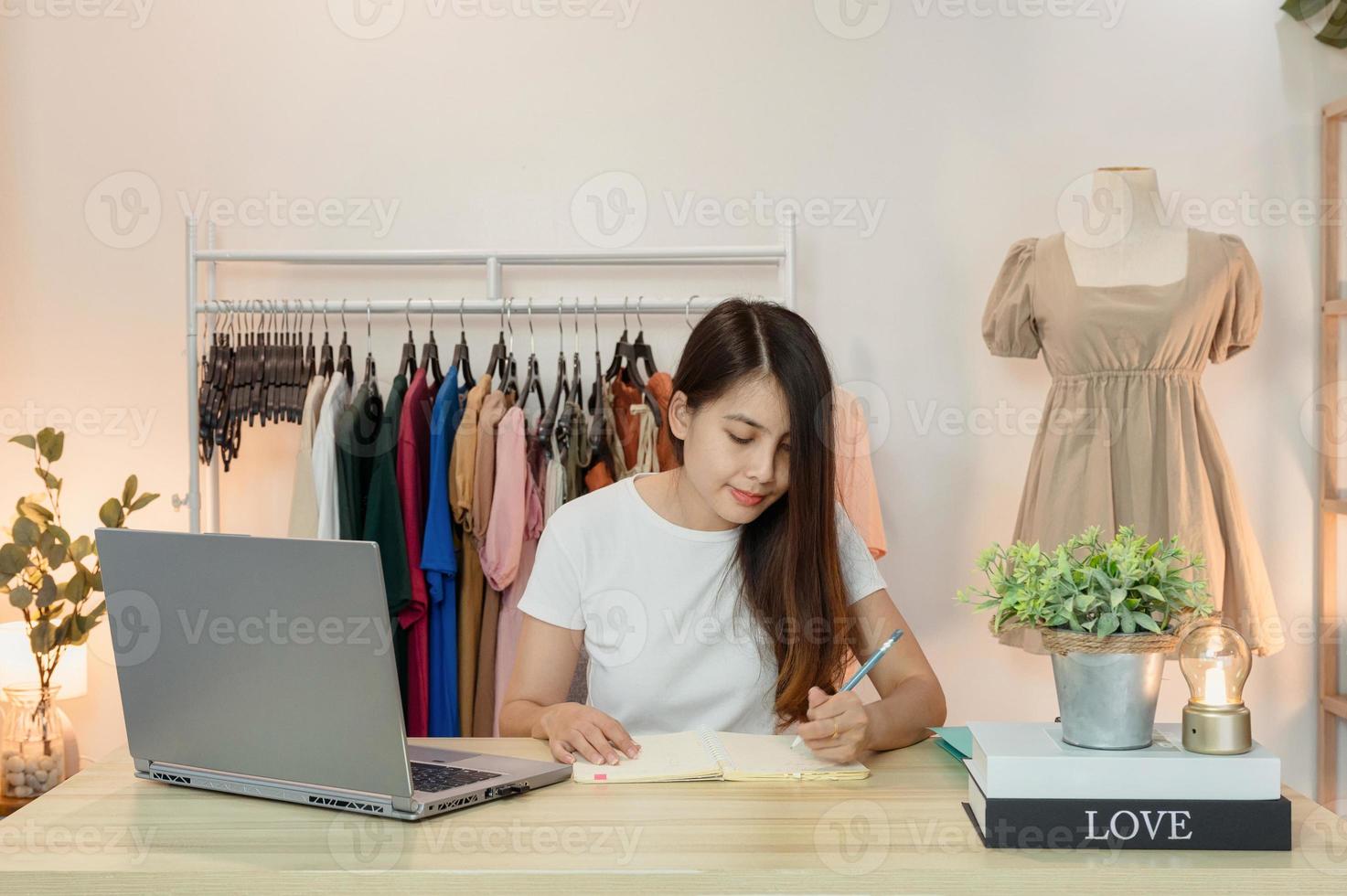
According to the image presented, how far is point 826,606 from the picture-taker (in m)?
1.78

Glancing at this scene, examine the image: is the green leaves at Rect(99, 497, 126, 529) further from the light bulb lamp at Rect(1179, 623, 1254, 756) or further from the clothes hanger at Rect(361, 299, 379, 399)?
the light bulb lamp at Rect(1179, 623, 1254, 756)

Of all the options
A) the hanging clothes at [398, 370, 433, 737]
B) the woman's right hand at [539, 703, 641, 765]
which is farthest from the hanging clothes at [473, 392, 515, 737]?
the woman's right hand at [539, 703, 641, 765]

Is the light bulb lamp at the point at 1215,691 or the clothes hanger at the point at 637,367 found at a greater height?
the clothes hanger at the point at 637,367

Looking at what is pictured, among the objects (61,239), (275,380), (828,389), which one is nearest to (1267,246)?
(828,389)

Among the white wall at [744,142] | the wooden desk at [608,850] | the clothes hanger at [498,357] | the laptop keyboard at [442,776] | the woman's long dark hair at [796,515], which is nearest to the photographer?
the wooden desk at [608,850]

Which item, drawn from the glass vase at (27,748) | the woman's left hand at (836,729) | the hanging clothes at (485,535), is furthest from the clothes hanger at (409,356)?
the woman's left hand at (836,729)

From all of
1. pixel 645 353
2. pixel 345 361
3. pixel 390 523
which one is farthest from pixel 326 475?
pixel 645 353

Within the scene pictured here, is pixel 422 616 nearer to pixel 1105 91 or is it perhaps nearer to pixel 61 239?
pixel 61 239

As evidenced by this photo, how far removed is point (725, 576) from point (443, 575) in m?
0.98

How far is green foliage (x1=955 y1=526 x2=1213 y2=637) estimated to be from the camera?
120 centimetres

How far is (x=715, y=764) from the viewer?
1346 millimetres

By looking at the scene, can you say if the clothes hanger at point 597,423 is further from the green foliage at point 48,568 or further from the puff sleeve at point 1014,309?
the green foliage at point 48,568

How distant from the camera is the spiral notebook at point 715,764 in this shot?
4.35 feet

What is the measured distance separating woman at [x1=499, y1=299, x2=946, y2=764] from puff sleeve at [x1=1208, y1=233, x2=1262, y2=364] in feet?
4.01
